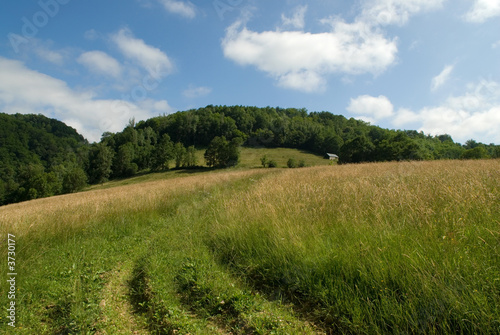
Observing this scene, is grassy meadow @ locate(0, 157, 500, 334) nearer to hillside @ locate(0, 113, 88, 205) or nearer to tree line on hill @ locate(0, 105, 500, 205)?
tree line on hill @ locate(0, 105, 500, 205)

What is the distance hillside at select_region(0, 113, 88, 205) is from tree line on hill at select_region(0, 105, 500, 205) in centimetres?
24

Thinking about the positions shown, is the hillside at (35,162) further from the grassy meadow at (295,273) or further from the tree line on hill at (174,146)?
the grassy meadow at (295,273)

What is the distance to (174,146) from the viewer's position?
82.6m

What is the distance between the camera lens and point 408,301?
235 centimetres

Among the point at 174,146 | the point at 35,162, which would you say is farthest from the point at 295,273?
the point at 35,162

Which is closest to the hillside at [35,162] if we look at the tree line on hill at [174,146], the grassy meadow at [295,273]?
the tree line on hill at [174,146]

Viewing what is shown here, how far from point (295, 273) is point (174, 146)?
8505cm

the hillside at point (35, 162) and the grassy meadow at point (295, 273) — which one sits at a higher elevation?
the hillside at point (35, 162)

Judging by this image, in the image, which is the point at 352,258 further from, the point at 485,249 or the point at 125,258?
the point at 125,258

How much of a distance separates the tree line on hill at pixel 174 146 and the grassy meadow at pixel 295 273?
4235cm

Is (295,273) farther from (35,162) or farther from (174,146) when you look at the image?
(35,162)

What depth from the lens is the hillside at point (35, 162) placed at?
6078 centimetres

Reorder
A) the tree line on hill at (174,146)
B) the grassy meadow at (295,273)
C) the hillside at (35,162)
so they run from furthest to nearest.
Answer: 1. the tree line on hill at (174,146)
2. the hillside at (35,162)
3. the grassy meadow at (295,273)

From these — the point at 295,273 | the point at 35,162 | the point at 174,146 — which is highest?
the point at 174,146
